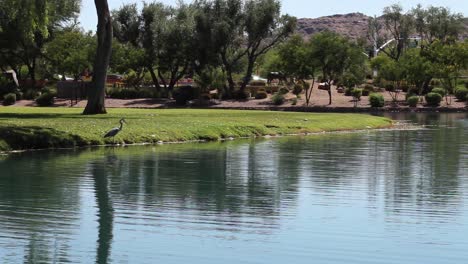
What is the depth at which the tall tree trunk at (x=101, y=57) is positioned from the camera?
5006 cm

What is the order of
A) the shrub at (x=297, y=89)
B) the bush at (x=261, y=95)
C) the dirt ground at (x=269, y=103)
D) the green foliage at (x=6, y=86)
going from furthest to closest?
the shrub at (x=297, y=89), the bush at (x=261, y=95), the green foliage at (x=6, y=86), the dirt ground at (x=269, y=103)

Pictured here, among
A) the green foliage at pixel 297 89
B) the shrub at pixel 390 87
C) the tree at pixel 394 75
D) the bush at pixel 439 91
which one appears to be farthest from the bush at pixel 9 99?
Result: the bush at pixel 439 91

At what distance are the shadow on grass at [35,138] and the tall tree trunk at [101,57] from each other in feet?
38.4

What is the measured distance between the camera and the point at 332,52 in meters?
92.7

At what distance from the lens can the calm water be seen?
1695 centimetres

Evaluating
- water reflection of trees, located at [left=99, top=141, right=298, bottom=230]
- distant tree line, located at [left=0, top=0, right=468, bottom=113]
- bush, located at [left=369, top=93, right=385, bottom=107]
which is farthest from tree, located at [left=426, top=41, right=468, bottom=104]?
water reflection of trees, located at [left=99, top=141, right=298, bottom=230]

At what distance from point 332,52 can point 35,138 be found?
58.4 meters

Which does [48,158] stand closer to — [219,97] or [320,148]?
[320,148]

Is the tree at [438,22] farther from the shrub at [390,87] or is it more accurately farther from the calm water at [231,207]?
the calm water at [231,207]

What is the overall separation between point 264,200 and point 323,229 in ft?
14.8

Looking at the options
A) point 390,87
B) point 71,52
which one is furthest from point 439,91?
point 71,52

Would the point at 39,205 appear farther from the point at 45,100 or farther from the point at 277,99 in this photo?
the point at 277,99

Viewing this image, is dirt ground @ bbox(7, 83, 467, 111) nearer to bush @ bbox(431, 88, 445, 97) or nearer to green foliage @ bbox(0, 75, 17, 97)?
bush @ bbox(431, 88, 445, 97)

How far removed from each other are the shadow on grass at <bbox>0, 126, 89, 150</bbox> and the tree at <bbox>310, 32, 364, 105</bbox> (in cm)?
5597
